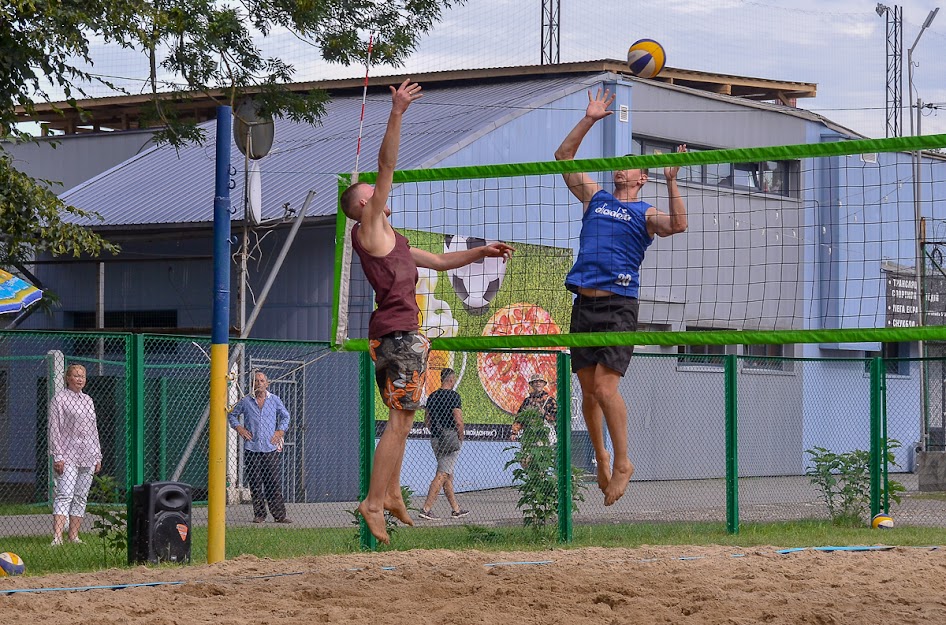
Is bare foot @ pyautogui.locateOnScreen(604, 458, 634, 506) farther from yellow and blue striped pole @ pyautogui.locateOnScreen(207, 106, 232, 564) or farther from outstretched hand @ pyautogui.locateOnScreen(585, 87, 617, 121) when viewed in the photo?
yellow and blue striped pole @ pyautogui.locateOnScreen(207, 106, 232, 564)

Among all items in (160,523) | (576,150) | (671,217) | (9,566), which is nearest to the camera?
(671,217)

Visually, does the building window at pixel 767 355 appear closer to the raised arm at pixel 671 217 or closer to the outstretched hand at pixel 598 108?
the outstretched hand at pixel 598 108

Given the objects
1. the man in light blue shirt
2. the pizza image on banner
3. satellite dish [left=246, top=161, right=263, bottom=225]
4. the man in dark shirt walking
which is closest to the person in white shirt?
the man in light blue shirt

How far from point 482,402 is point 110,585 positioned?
10826mm

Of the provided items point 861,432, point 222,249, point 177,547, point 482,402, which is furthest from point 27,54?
point 861,432

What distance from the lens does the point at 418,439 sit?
16.6 meters

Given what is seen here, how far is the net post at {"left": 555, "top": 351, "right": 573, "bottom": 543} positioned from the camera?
11.5 m

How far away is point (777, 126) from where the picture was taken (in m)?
24.1

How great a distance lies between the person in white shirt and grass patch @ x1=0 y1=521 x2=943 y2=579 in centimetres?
27

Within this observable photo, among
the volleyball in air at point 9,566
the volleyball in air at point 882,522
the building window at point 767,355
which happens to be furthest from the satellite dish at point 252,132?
the building window at point 767,355

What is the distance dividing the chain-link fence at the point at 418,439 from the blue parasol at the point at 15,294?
0.60 m

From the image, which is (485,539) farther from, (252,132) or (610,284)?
(252,132)

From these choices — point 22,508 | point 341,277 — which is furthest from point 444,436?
point 341,277

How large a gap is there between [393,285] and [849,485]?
8.50 m
